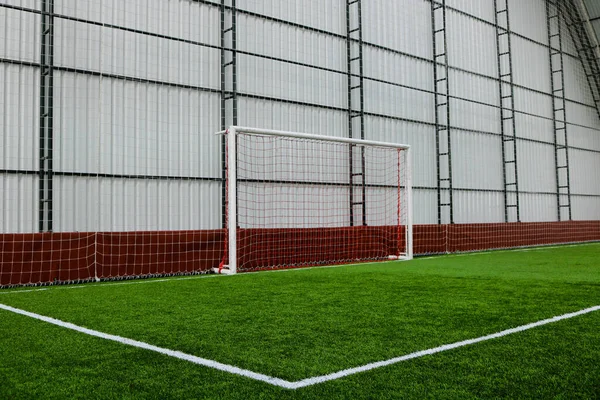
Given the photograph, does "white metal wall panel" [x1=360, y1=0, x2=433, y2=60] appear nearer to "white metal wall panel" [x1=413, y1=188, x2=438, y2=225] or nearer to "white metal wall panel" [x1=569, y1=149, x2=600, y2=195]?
"white metal wall panel" [x1=413, y1=188, x2=438, y2=225]

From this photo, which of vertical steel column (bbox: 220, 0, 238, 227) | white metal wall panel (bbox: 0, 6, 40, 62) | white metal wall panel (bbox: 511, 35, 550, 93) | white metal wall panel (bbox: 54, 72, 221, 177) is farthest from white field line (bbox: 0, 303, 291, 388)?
white metal wall panel (bbox: 511, 35, 550, 93)

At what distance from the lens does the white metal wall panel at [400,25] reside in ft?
62.3

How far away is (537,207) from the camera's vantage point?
24.5 metres

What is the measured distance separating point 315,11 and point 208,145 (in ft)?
20.2

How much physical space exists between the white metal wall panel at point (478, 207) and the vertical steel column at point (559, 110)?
4622mm

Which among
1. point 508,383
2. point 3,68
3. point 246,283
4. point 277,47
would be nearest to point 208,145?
point 277,47

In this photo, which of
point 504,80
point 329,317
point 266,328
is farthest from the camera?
point 504,80

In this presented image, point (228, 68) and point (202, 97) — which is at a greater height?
point (228, 68)

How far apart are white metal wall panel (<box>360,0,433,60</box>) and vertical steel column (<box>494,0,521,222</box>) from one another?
15.3 ft

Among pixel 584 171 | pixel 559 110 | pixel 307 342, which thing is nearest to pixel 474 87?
pixel 559 110

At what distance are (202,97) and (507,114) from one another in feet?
48.8

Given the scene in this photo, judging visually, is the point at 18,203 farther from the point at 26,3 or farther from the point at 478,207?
the point at 478,207

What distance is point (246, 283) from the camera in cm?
952

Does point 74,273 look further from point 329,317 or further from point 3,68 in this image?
point 329,317
